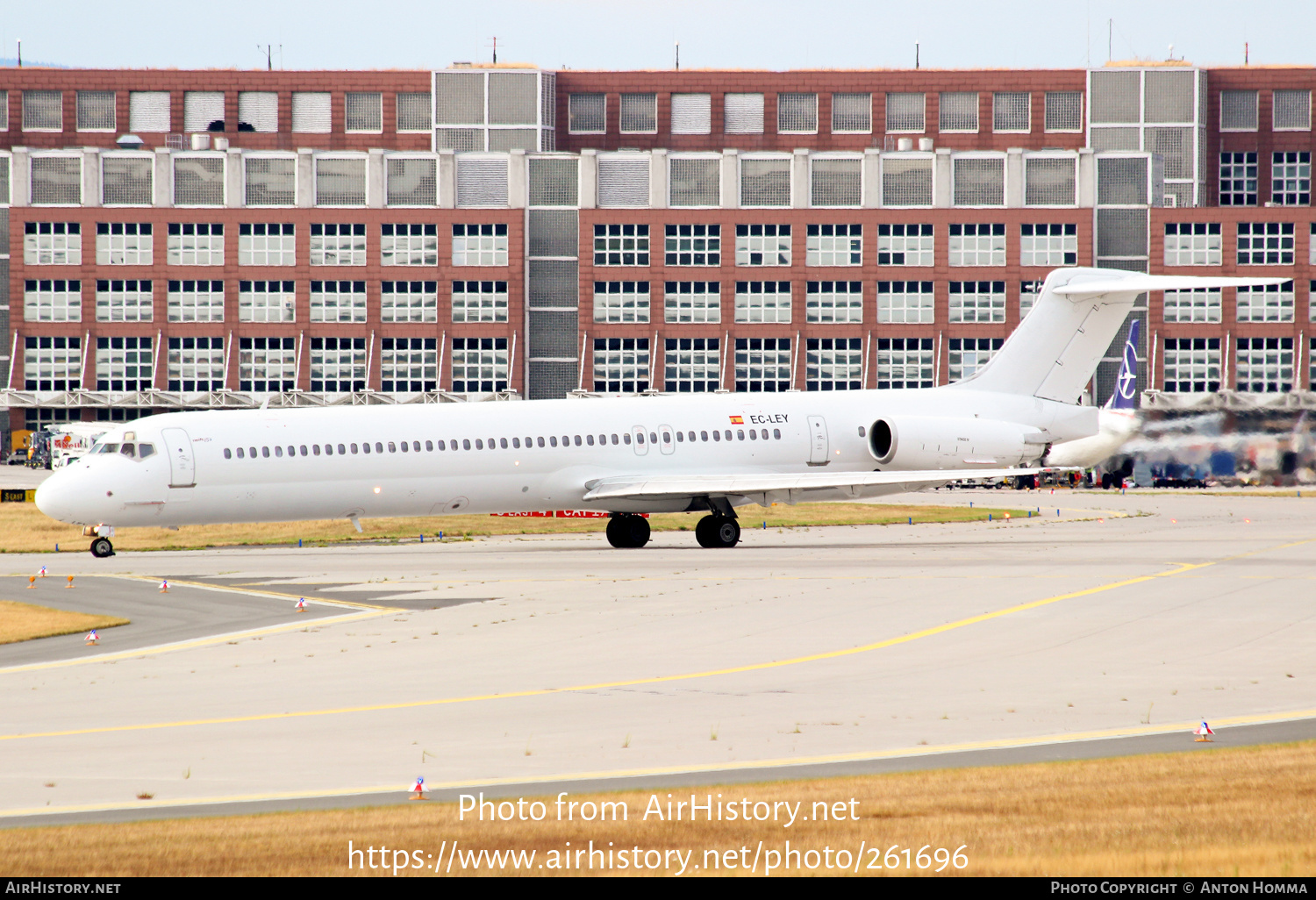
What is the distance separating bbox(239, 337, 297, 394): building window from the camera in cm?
9750

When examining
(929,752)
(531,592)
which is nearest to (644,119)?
(531,592)

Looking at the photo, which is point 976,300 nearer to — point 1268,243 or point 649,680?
point 1268,243

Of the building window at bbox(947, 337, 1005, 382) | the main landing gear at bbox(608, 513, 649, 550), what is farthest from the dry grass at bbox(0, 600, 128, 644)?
the building window at bbox(947, 337, 1005, 382)

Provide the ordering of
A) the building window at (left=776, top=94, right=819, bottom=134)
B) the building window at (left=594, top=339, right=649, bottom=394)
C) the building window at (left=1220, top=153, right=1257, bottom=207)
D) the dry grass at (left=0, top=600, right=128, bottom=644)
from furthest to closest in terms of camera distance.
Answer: the building window at (left=1220, top=153, right=1257, bottom=207), the building window at (left=776, top=94, right=819, bottom=134), the building window at (left=594, top=339, right=649, bottom=394), the dry grass at (left=0, top=600, right=128, bottom=644)

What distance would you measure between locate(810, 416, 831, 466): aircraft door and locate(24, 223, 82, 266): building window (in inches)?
2767

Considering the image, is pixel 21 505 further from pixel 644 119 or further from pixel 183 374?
pixel 644 119

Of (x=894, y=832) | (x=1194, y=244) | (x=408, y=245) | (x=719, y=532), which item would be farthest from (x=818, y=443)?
(x=1194, y=244)

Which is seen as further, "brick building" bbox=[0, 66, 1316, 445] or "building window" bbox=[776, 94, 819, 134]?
"building window" bbox=[776, 94, 819, 134]

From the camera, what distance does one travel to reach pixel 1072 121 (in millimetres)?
112125

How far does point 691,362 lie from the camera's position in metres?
97.6

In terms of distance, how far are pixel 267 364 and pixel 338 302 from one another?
6.11 meters

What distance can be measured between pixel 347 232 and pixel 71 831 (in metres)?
89.9

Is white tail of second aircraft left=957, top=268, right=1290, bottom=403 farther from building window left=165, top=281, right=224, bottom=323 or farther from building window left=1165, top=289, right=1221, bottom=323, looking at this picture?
building window left=165, top=281, right=224, bottom=323

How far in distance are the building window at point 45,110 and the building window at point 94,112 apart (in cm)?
132
